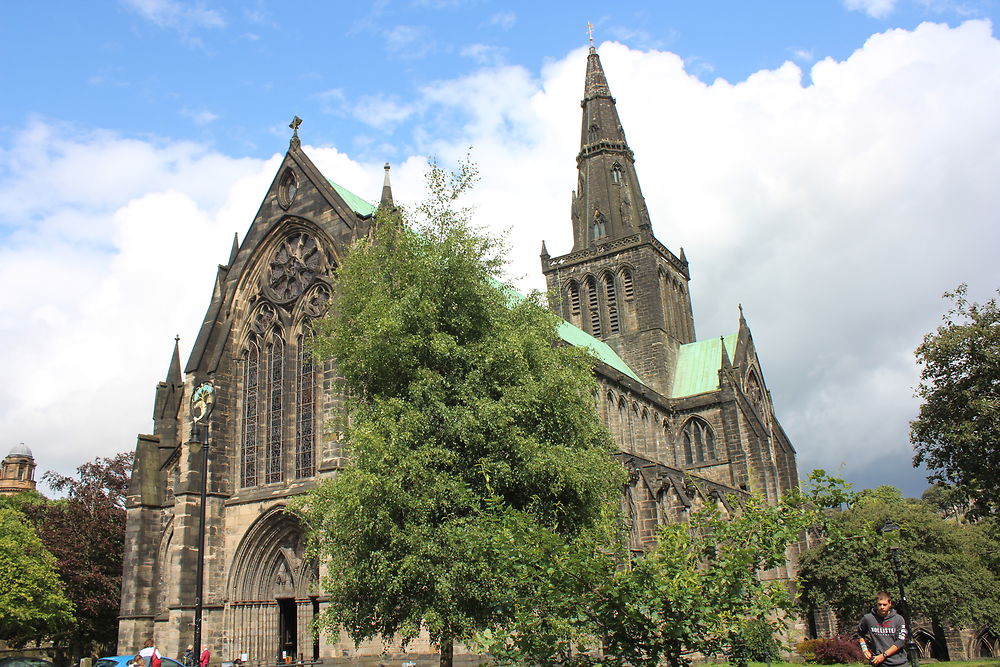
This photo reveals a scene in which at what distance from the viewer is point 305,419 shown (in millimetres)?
Result: 27500

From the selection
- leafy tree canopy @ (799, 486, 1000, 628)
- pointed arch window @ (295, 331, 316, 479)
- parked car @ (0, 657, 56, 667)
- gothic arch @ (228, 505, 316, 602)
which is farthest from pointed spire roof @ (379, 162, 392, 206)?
leafy tree canopy @ (799, 486, 1000, 628)

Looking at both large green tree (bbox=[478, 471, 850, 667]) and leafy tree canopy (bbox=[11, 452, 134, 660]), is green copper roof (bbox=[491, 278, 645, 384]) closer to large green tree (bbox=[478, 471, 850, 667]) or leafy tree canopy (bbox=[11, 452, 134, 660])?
leafy tree canopy (bbox=[11, 452, 134, 660])

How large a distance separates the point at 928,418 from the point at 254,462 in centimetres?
2190

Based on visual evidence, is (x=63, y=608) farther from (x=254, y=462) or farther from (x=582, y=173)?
(x=582, y=173)

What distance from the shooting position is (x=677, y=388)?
49.1 meters

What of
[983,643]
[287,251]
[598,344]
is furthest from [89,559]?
[983,643]

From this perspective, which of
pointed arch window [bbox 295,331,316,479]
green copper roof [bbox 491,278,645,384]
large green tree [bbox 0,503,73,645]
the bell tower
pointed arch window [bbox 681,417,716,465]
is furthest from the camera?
the bell tower

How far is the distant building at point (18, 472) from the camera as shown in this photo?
84312 mm

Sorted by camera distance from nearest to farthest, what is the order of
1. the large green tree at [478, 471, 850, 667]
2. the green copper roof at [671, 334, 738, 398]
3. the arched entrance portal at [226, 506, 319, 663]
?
the large green tree at [478, 471, 850, 667]
the arched entrance portal at [226, 506, 319, 663]
the green copper roof at [671, 334, 738, 398]

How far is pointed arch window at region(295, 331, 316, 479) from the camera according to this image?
26.9 meters

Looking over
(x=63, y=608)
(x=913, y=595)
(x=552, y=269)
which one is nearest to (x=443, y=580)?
(x=63, y=608)

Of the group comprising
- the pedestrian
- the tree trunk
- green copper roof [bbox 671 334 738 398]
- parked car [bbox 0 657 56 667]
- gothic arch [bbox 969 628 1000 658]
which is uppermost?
green copper roof [bbox 671 334 738 398]

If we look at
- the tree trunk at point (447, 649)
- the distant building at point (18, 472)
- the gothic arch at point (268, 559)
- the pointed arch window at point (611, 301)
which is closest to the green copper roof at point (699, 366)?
the pointed arch window at point (611, 301)

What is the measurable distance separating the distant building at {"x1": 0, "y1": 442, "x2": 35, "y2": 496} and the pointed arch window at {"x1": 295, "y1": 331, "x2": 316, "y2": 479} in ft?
233
